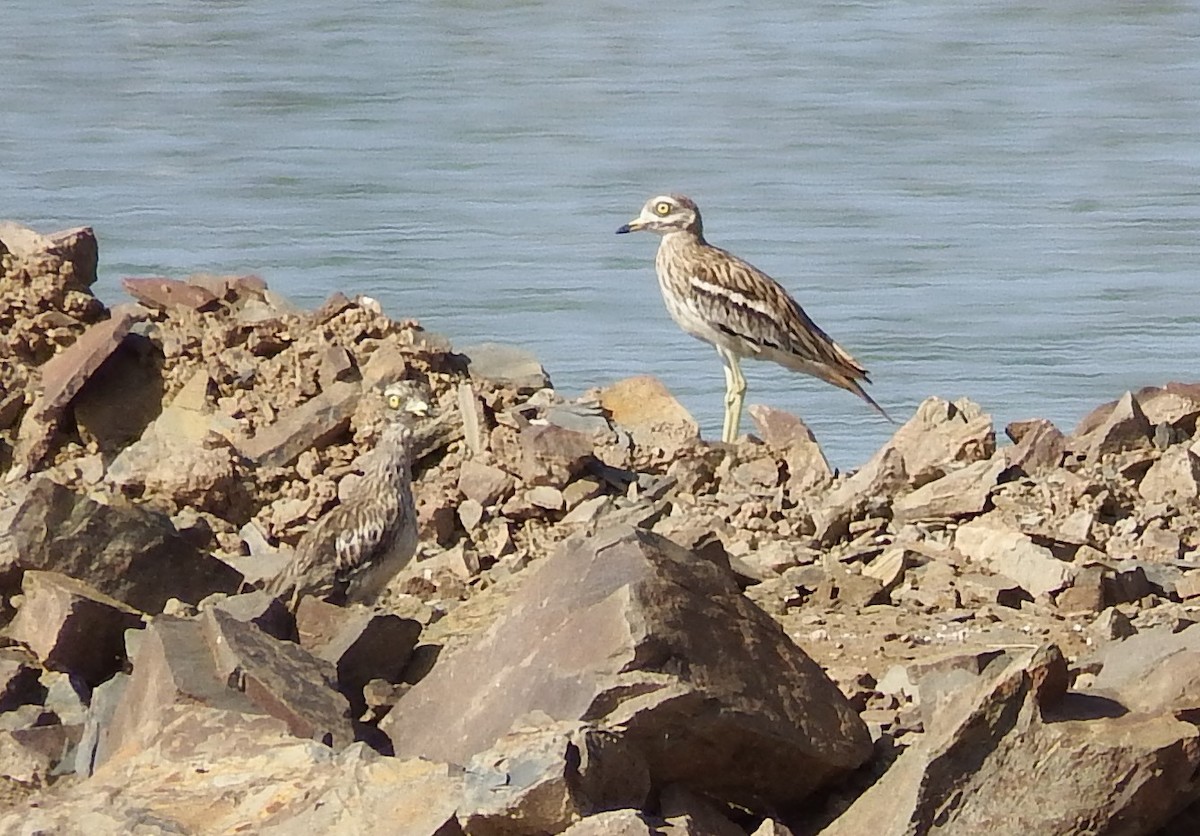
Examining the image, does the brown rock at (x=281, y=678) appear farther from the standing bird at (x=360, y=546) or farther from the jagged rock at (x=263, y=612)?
the standing bird at (x=360, y=546)

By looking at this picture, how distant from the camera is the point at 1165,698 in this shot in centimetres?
514

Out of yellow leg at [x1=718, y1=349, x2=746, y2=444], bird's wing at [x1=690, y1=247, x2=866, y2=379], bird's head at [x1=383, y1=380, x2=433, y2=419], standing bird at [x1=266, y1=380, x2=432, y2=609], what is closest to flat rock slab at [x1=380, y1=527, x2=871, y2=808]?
standing bird at [x1=266, y1=380, x2=432, y2=609]

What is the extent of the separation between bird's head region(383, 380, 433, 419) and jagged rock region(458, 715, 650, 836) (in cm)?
308

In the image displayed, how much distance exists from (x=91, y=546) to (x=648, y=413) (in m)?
2.60

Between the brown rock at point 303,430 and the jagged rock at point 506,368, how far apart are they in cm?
50

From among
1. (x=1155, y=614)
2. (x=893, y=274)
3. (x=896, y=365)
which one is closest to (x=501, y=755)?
(x=1155, y=614)

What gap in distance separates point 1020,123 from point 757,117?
177cm

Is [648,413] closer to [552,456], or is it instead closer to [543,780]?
[552,456]

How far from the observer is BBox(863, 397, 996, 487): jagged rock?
7.52 meters

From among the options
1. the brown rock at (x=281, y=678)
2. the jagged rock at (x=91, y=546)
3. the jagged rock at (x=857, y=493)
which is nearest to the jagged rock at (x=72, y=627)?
the jagged rock at (x=91, y=546)

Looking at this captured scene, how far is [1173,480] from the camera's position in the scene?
738cm

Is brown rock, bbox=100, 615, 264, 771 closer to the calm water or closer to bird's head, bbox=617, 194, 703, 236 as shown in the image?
the calm water

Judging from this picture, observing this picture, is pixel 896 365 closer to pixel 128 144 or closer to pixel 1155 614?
pixel 1155 614

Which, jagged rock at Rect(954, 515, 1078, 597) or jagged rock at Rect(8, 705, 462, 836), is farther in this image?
jagged rock at Rect(954, 515, 1078, 597)
